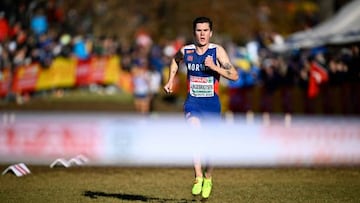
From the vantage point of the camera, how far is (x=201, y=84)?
1159cm

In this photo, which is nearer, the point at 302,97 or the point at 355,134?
the point at 355,134

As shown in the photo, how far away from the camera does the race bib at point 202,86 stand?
455 inches

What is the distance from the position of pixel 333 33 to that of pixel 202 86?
55.7 feet

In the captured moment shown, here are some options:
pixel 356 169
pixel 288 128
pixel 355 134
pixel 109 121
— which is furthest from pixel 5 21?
pixel 356 169

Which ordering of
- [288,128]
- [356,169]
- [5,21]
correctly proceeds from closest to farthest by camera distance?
1. [356,169]
2. [288,128]
3. [5,21]

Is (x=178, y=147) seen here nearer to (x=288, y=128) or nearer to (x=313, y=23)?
(x=288, y=128)

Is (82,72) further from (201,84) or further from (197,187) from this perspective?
(197,187)

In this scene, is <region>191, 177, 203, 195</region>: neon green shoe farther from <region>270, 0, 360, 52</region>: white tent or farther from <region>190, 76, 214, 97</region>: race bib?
<region>270, 0, 360, 52</region>: white tent

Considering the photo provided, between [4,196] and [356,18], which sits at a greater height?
[356,18]

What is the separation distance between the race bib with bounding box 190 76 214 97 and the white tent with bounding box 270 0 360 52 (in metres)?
15.0

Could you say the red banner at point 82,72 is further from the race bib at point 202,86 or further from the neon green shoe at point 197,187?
the neon green shoe at point 197,187

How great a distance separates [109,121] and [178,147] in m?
5.87

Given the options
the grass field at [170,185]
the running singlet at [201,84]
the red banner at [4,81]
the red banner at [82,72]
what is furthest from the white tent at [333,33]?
the running singlet at [201,84]

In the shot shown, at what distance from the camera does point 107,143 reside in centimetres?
1991
